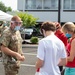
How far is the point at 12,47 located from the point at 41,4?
1761 inches

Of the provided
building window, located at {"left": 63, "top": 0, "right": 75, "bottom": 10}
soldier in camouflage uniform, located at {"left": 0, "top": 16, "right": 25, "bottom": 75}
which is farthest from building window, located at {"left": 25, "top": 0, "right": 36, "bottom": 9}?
soldier in camouflage uniform, located at {"left": 0, "top": 16, "right": 25, "bottom": 75}

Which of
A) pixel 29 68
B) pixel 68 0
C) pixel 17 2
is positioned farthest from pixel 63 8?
pixel 29 68

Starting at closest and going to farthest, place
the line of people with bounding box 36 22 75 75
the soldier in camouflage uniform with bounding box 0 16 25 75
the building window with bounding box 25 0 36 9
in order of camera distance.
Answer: the line of people with bounding box 36 22 75 75
the soldier in camouflage uniform with bounding box 0 16 25 75
the building window with bounding box 25 0 36 9

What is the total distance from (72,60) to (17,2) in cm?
4621

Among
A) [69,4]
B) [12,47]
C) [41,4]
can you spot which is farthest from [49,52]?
[41,4]

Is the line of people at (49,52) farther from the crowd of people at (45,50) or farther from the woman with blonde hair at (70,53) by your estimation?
the woman with blonde hair at (70,53)

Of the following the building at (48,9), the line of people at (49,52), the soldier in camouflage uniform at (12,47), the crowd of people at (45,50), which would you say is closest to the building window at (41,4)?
the building at (48,9)

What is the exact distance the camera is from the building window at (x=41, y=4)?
161 ft

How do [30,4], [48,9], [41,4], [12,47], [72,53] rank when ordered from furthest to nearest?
1. [30,4]
2. [41,4]
3. [48,9]
4. [12,47]
5. [72,53]

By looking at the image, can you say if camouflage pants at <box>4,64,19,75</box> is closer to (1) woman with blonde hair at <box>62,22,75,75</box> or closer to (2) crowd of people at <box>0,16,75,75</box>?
(2) crowd of people at <box>0,16,75,75</box>

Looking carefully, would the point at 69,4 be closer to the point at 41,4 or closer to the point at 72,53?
the point at 41,4

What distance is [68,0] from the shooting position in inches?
1961

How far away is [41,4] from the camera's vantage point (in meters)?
49.8

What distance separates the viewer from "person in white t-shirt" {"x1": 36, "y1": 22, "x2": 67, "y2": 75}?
4.23m
